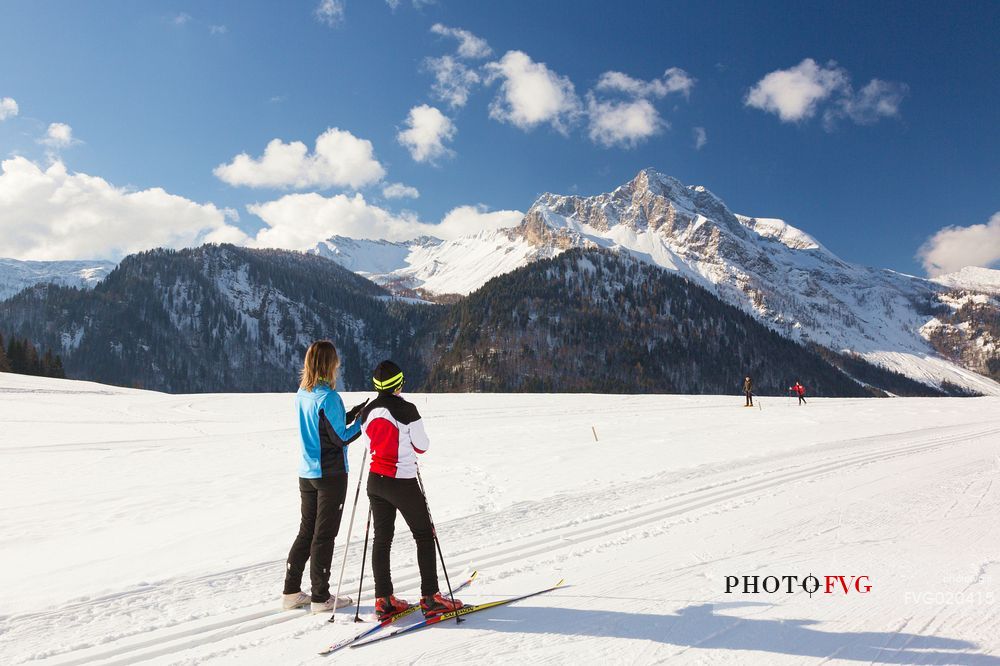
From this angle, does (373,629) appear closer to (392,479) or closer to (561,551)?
(392,479)

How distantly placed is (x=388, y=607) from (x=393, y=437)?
1.75 metres

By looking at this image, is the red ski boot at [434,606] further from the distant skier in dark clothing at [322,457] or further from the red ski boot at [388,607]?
the distant skier in dark clothing at [322,457]

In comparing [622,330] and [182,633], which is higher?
[622,330]

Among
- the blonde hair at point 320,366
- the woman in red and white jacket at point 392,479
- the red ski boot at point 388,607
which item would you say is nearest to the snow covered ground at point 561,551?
the red ski boot at point 388,607

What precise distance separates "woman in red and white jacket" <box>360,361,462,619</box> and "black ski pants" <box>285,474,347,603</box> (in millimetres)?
496

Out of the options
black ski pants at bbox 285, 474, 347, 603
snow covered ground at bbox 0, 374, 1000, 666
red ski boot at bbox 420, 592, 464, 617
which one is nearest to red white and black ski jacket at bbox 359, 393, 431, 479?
black ski pants at bbox 285, 474, 347, 603

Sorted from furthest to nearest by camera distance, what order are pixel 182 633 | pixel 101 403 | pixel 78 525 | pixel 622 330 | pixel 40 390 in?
pixel 622 330
pixel 40 390
pixel 101 403
pixel 78 525
pixel 182 633

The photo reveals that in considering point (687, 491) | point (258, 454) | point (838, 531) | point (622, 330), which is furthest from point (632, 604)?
point (622, 330)

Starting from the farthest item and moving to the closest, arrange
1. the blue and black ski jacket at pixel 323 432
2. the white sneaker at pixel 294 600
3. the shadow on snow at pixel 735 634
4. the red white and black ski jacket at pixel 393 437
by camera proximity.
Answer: the white sneaker at pixel 294 600 < the blue and black ski jacket at pixel 323 432 < the red white and black ski jacket at pixel 393 437 < the shadow on snow at pixel 735 634

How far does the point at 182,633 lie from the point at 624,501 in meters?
7.66

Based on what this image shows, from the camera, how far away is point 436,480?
1302cm

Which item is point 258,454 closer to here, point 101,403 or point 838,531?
point 838,531

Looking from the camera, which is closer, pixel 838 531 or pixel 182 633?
pixel 182 633

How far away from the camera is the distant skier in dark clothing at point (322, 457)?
5.49m
